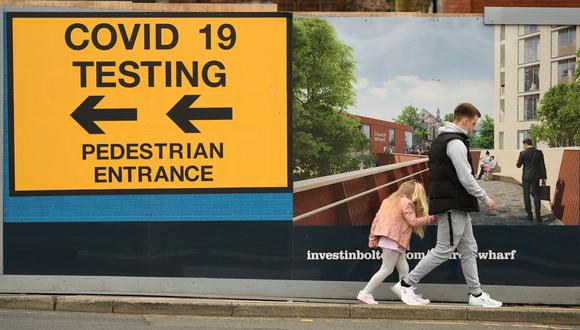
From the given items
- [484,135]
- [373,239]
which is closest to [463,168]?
[484,135]

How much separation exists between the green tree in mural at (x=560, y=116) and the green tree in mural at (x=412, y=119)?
3.51 ft

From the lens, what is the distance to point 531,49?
737 centimetres

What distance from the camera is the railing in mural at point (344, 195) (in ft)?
23.9

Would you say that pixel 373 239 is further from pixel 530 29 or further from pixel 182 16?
pixel 182 16

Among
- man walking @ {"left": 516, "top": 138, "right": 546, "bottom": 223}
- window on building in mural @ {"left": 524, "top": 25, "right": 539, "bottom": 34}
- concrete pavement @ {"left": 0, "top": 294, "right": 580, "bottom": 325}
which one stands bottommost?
concrete pavement @ {"left": 0, "top": 294, "right": 580, "bottom": 325}

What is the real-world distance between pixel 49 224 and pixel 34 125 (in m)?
0.97

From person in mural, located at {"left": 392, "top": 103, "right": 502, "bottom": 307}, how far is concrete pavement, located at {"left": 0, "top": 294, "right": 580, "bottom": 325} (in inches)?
5.7

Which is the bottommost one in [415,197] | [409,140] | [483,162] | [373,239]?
[373,239]

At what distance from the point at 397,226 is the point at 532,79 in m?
1.96

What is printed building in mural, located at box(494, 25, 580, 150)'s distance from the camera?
7.32 metres

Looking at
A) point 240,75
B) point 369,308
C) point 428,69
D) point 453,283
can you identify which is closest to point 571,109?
point 428,69

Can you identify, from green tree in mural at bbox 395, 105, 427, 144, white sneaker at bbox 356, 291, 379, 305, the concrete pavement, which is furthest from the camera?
green tree in mural at bbox 395, 105, 427, 144

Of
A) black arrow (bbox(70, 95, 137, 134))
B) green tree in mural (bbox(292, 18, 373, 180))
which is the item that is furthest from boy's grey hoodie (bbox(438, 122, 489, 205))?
black arrow (bbox(70, 95, 137, 134))

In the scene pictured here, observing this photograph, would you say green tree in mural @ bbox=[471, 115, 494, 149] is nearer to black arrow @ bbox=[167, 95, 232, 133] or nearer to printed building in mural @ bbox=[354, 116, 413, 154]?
printed building in mural @ bbox=[354, 116, 413, 154]
